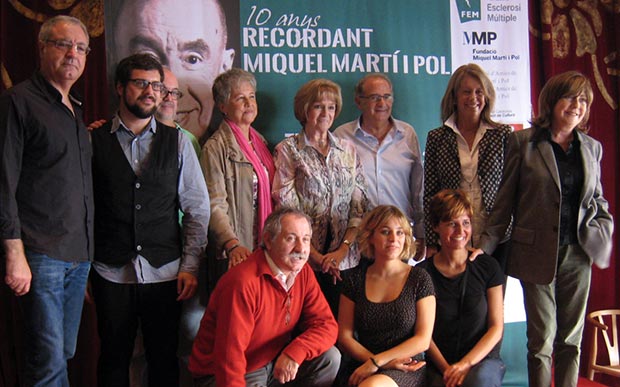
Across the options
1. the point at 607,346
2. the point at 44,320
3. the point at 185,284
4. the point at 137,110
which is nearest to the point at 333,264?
the point at 185,284

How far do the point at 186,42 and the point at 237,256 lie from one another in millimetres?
1261

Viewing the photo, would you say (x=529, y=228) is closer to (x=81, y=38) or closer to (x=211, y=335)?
(x=211, y=335)

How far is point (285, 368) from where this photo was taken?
2.25 m

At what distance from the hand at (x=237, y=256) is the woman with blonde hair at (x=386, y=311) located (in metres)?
0.45

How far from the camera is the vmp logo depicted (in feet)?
11.3

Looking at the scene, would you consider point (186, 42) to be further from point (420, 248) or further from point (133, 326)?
point (420, 248)

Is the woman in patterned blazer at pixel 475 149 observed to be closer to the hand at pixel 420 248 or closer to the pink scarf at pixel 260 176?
the hand at pixel 420 248

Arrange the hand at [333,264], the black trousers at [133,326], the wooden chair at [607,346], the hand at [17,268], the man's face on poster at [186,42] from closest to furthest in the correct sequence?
the hand at [17,268] → the black trousers at [133,326] → the hand at [333,264] → the man's face on poster at [186,42] → the wooden chair at [607,346]

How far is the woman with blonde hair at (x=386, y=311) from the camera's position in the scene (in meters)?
2.28

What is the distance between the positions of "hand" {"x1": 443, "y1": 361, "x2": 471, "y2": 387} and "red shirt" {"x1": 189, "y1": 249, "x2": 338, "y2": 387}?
0.47 m

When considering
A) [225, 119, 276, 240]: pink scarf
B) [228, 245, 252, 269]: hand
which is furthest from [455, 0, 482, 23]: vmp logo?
[228, 245, 252, 269]: hand

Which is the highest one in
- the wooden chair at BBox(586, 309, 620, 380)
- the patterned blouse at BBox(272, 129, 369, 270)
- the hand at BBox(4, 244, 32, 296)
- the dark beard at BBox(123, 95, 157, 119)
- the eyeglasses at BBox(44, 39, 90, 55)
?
the eyeglasses at BBox(44, 39, 90, 55)

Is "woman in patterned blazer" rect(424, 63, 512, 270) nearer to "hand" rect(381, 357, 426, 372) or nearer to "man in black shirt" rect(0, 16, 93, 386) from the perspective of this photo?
"hand" rect(381, 357, 426, 372)

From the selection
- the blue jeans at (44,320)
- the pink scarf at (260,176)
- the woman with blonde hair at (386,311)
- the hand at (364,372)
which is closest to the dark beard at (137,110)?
the pink scarf at (260,176)
